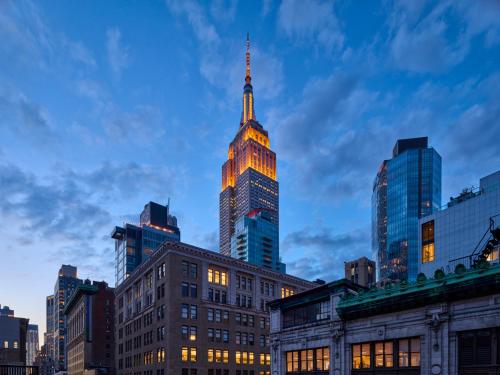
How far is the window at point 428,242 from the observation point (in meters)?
53.4

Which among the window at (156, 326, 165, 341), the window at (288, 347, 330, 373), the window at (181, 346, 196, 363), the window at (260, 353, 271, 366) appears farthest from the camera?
the window at (260, 353, 271, 366)

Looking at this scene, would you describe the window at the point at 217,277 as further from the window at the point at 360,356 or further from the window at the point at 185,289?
the window at the point at 360,356

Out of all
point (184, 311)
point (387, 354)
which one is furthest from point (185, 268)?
point (387, 354)

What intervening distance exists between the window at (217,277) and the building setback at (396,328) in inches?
1655

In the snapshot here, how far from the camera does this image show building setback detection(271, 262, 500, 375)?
2606 cm

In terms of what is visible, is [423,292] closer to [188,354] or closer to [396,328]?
[396,328]

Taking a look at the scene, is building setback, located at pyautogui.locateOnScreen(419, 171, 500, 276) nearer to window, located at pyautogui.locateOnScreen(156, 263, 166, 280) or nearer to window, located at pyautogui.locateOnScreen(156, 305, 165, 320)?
window, located at pyautogui.locateOnScreen(156, 305, 165, 320)

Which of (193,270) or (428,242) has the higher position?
(428,242)

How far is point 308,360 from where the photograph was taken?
124ft

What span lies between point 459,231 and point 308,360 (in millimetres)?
24390

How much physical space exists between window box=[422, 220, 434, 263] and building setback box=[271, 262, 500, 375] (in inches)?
823

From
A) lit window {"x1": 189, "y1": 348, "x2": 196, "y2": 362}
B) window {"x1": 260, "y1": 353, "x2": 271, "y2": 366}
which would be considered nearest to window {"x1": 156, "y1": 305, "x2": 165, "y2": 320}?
lit window {"x1": 189, "y1": 348, "x2": 196, "y2": 362}

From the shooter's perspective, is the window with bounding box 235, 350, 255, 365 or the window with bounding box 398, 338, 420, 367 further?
the window with bounding box 235, 350, 255, 365

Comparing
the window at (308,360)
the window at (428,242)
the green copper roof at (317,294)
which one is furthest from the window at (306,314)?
the window at (428,242)
